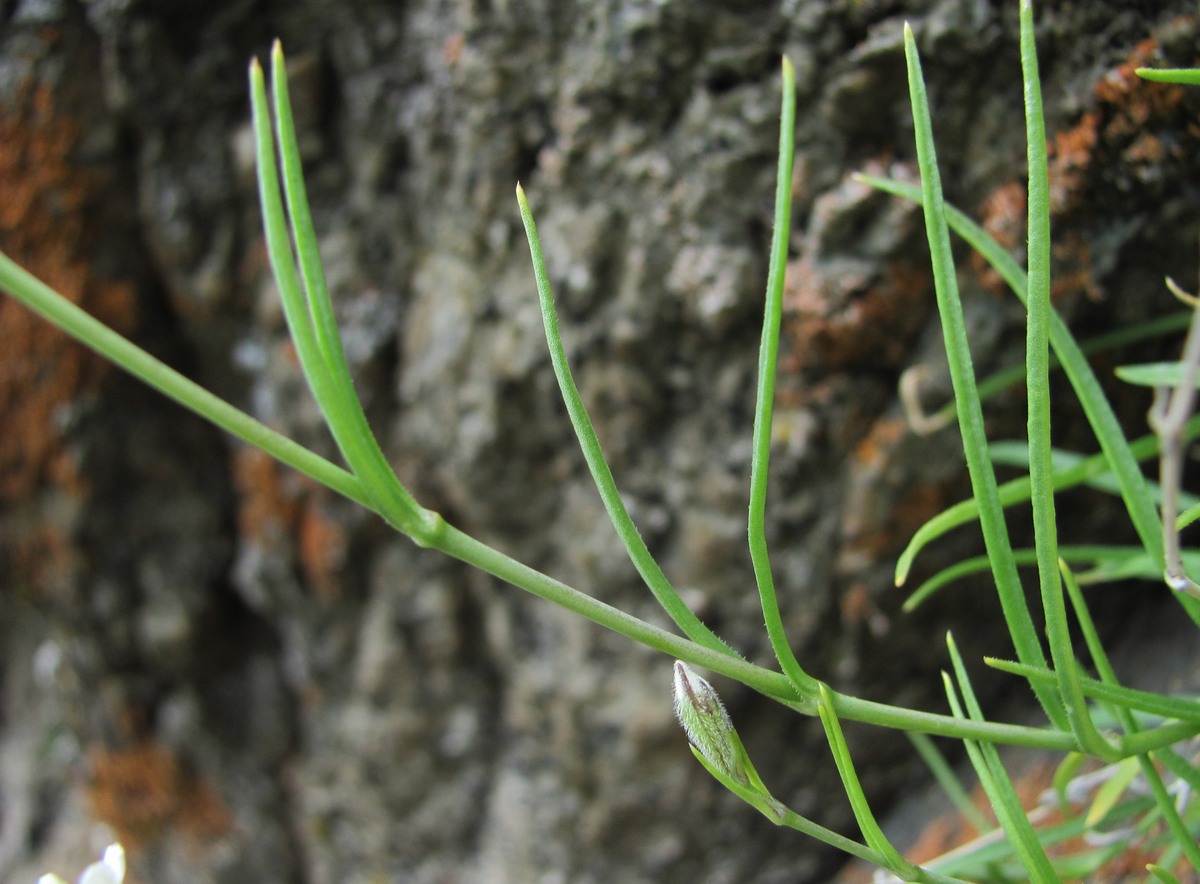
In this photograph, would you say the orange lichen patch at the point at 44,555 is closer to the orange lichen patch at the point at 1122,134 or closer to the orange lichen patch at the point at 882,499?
the orange lichen patch at the point at 882,499

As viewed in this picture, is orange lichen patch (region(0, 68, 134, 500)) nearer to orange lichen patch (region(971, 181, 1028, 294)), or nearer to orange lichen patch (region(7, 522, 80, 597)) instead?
orange lichen patch (region(7, 522, 80, 597))

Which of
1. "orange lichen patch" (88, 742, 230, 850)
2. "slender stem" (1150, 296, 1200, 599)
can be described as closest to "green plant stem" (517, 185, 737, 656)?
"slender stem" (1150, 296, 1200, 599)

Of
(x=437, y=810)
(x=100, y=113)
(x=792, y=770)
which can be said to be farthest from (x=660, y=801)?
(x=100, y=113)

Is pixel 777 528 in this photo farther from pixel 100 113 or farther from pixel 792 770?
pixel 100 113

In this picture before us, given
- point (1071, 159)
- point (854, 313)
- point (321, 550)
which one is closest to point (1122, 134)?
point (1071, 159)

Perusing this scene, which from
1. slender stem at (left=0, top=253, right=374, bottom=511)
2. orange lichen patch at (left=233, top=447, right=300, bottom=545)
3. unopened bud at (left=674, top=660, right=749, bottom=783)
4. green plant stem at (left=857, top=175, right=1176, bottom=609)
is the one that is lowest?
orange lichen patch at (left=233, top=447, right=300, bottom=545)

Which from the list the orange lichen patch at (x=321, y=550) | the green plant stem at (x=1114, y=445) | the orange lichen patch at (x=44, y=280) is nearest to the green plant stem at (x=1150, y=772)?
the green plant stem at (x=1114, y=445)
